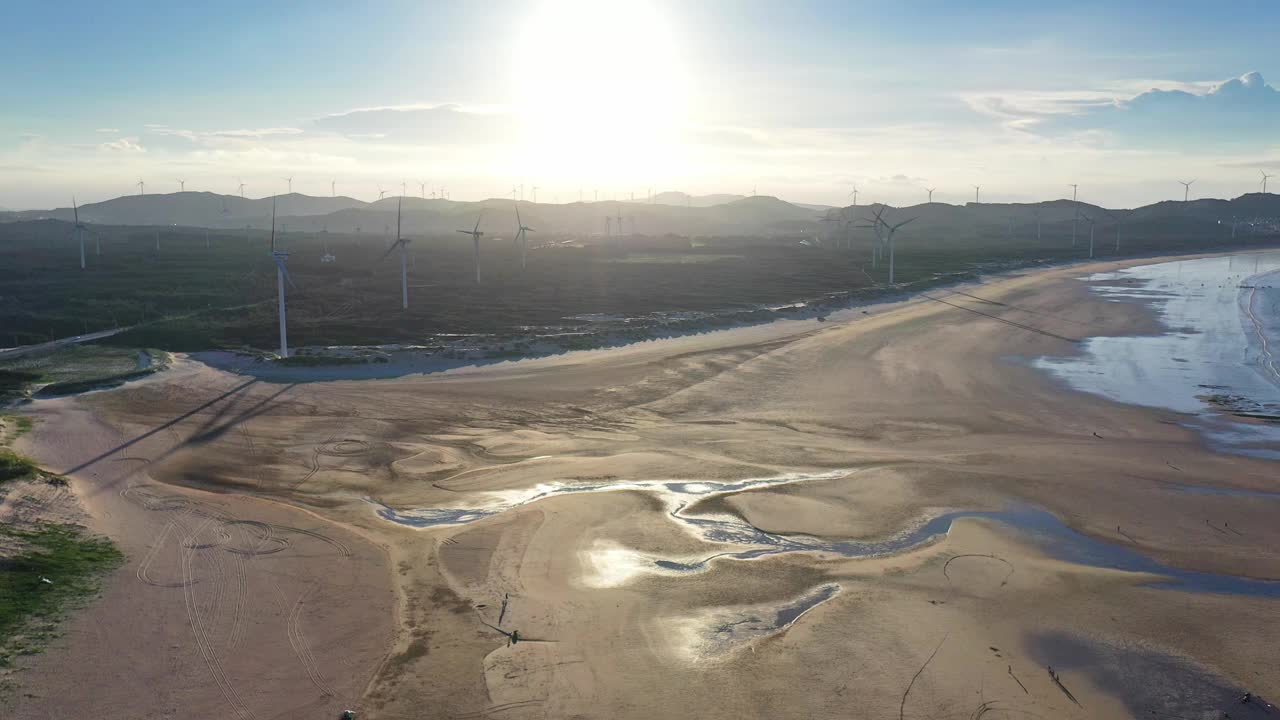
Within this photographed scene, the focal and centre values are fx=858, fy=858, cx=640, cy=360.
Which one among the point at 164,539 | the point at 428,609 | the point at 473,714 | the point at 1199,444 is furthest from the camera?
the point at 1199,444

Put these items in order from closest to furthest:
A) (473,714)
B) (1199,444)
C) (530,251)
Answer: (473,714) → (1199,444) → (530,251)

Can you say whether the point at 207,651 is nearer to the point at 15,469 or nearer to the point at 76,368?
the point at 15,469

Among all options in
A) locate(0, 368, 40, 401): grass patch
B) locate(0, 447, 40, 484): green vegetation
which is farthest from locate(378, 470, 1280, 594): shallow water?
locate(0, 368, 40, 401): grass patch

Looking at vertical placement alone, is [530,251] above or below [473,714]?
above

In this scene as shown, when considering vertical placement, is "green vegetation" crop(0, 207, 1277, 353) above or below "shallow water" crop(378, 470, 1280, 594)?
above

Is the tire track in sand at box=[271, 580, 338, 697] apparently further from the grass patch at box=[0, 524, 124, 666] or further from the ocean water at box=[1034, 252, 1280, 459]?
the ocean water at box=[1034, 252, 1280, 459]

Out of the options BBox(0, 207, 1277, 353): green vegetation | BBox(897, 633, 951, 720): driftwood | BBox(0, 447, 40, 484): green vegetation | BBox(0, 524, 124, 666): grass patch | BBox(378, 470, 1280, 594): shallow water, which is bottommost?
BBox(897, 633, 951, 720): driftwood

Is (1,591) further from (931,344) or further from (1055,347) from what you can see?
(1055,347)

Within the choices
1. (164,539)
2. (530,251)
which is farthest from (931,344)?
(530,251)
